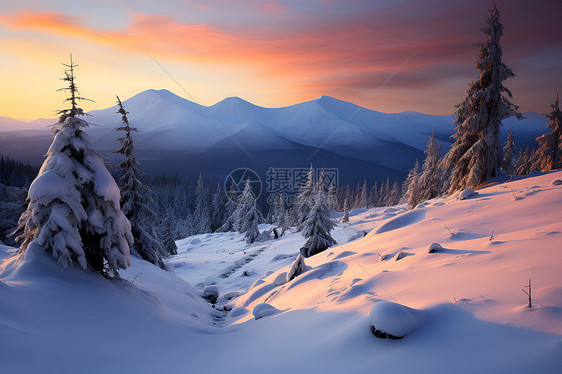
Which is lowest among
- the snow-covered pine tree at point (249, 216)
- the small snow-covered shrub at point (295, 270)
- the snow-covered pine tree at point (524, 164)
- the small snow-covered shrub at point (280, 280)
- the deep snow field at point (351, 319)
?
the snow-covered pine tree at point (249, 216)

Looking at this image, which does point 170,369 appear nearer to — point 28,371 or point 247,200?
point 28,371

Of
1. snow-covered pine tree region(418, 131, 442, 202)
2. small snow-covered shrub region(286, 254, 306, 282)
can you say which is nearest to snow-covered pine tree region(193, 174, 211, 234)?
snow-covered pine tree region(418, 131, 442, 202)

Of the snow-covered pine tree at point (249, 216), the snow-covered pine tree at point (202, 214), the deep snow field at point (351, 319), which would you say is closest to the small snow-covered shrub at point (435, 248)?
the deep snow field at point (351, 319)

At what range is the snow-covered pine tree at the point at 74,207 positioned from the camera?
595 centimetres

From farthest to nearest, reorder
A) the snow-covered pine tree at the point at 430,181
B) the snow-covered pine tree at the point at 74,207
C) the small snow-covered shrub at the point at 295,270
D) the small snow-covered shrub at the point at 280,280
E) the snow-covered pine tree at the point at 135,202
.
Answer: the snow-covered pine tree at the point at 430,181
the snow-covered pine tree at the point at 135,202
the small snow-covered shrub at the point at 280,280
the small snow-covered shrub at the point at 295,270
the snow-covered pine tree at the point at 74,207

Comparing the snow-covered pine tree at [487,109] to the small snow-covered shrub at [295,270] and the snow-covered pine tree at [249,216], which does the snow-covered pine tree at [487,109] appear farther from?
the snow-covered pine tree at [249,216]

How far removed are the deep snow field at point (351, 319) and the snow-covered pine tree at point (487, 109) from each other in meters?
9.87

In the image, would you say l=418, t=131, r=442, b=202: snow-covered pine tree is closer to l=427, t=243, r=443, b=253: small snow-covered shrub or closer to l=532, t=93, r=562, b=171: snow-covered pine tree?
l=532, t=93, r=562, b=171: snow-covered pine tree

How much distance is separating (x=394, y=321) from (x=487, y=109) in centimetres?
2002

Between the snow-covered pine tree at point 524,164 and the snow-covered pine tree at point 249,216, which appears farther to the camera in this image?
the snow-covered pine tree at point 524,164

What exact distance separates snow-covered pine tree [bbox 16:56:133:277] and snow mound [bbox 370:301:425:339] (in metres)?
6.62

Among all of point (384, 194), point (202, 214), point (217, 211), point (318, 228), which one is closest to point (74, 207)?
point (318, 228)

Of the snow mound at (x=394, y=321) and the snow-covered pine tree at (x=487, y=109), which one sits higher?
the snow-covered pine tree at (x=487, y=109)

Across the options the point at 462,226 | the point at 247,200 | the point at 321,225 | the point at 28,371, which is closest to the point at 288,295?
the point at 462,226
